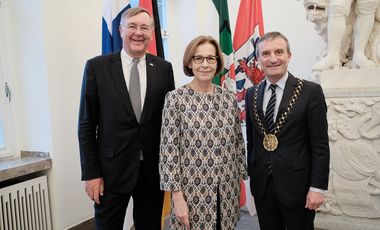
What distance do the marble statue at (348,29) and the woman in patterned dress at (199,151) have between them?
150cm

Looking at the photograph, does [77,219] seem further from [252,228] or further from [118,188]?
[252,228]

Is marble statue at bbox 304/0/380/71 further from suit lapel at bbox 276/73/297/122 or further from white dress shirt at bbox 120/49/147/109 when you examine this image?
white dress shirt at bbox 120/49/147/109

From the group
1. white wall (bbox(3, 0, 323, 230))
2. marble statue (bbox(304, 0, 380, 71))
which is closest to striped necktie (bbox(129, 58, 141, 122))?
white wall (bbox(3, 0, 323, 230))

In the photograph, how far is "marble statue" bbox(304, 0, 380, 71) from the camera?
235 centimetres

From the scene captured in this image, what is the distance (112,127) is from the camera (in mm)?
1389

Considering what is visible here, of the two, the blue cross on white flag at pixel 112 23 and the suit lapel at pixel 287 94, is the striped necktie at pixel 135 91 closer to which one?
the suit lapel at pixel 287 94

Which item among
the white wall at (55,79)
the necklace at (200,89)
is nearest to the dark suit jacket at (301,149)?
the necklace at (200,89)

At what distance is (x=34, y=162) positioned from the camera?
2.09 metres

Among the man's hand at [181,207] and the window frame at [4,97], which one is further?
the window frame at [4,97]

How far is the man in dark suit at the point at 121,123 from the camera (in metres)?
1.39

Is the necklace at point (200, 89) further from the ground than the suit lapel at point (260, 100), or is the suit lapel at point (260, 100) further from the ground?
the necklace at point (200, 89)

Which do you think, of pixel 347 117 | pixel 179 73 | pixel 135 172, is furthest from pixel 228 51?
pixel 135 172

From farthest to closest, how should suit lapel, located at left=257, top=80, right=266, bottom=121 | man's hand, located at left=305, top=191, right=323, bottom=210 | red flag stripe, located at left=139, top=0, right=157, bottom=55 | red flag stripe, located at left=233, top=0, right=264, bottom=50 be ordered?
red flag stripe, located at left=233, top=0, right=264, bottom=50, red flag stripe, located at left=139, top=0, right=157, bottom=55, suit lapel, located at left=257, top=80, right=266, bottom=121, man's hand, located at left=305, top=191, right=323, bottom=210

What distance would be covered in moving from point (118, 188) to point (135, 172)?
11 cm
